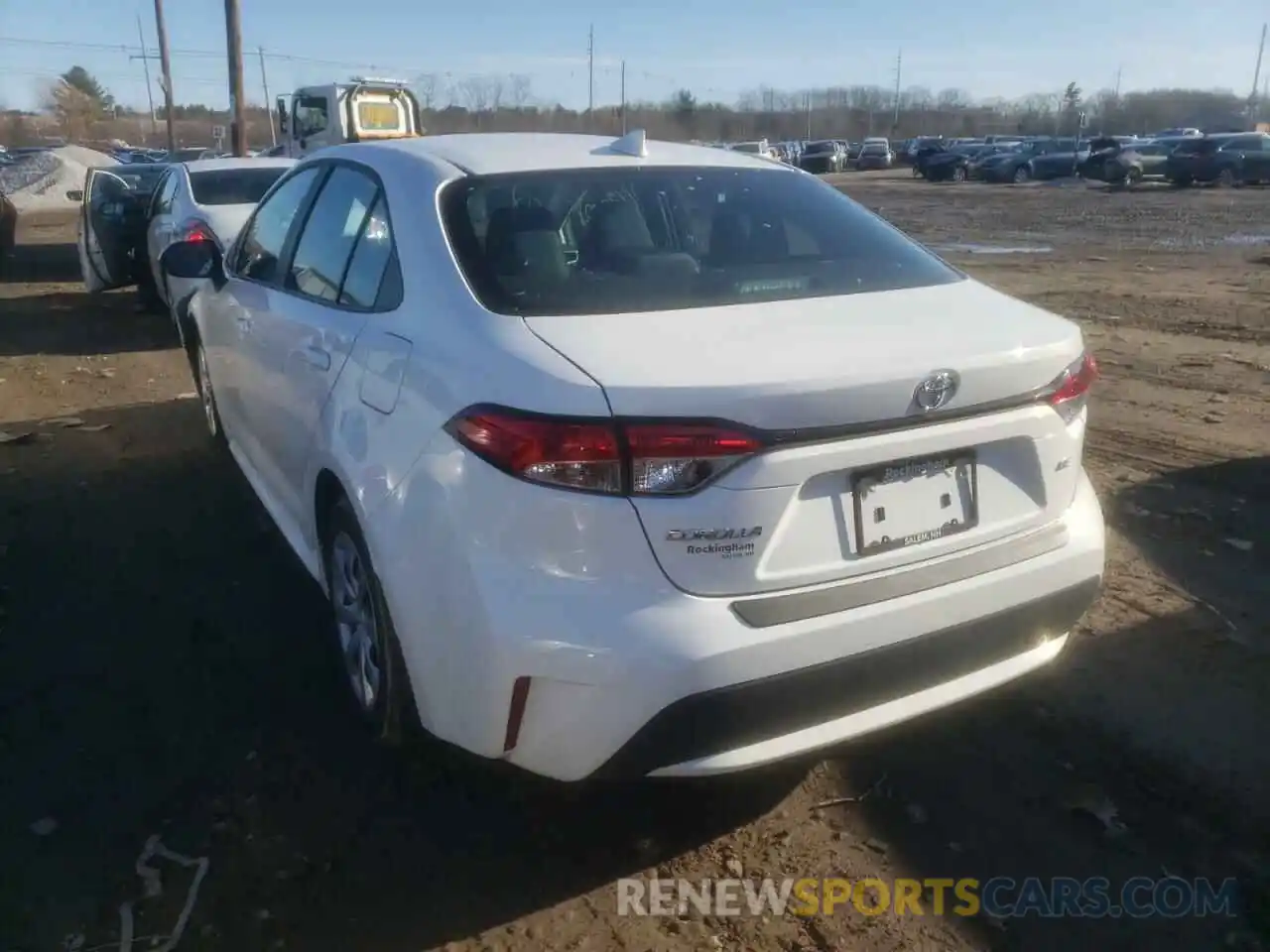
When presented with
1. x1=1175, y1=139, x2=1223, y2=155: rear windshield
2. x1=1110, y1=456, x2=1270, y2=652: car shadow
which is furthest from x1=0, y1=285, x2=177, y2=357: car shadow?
x1=1175, y1=139, x2=1223, y2=155: rear windshield

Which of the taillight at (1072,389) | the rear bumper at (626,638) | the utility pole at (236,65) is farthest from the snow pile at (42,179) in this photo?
the taillight at (1072,389)

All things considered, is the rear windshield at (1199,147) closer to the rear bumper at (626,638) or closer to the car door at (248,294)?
the car door at (248,294)

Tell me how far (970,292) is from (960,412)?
704mm

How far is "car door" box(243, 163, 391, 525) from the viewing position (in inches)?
130

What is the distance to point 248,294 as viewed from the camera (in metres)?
4.35

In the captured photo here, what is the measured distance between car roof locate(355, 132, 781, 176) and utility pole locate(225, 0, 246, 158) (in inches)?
825

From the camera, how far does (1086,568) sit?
2912mm

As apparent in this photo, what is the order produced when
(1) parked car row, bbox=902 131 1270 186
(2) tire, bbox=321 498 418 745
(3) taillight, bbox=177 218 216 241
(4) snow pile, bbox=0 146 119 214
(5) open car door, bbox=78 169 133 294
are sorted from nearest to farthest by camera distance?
(2) tire, bbox=321 498 418 745, (3) taillight, bbox=177 218 216 241, (5) open car door, bbox=78 169 133 294, (4) snow pile, bbox=0 146 119 214, (1) parked car row, bbox=902 131 1270 186

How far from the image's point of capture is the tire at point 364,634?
2.90 meters

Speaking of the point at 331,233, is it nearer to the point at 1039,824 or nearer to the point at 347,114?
the point at 1039,824

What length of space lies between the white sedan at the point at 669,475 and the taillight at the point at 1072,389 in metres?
0.01

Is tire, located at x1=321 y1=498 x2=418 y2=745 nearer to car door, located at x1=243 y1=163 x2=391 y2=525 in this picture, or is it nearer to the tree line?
car door, located at x1=243 y1=163 x2=391 y2=525

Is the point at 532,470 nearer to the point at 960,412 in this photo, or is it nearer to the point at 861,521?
the point at 861,521

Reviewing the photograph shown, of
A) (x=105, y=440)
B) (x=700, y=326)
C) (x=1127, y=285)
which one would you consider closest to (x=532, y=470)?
(x=700, y=326)
